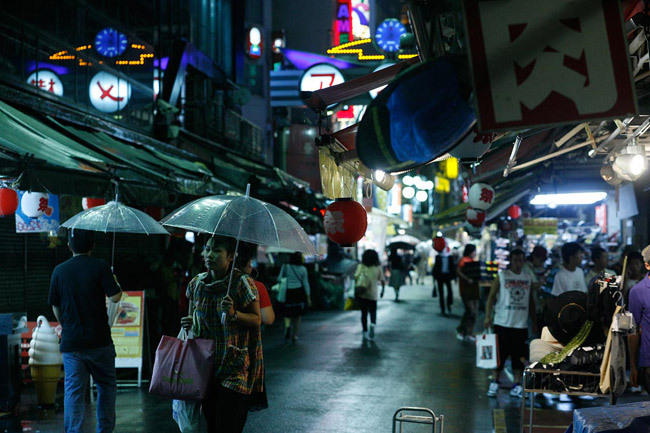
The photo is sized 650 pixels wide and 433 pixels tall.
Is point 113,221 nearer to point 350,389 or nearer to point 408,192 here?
point 350,389

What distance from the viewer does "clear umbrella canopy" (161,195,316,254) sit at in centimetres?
576

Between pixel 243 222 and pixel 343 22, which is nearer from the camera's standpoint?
pixel 243 222

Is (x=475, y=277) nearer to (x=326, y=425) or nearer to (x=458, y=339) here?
(x=458, y=339)

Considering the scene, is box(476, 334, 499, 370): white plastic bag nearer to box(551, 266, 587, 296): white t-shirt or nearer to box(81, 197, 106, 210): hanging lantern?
box(551, 266, 587, 296): white t-shirt

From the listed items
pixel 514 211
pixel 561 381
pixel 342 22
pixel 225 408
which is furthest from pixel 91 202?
pixel 342 22

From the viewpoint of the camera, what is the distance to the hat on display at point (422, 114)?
3541 millimetres

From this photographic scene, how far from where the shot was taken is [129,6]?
1673 cm

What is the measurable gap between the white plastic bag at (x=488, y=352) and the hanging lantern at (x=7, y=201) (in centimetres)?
651

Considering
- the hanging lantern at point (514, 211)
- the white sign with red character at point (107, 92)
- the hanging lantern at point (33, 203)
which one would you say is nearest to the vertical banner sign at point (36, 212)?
the hanging lantern at point (33, 203)

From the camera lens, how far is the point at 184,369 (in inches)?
215

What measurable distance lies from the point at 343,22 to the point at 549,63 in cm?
2368

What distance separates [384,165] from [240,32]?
22.4 meters

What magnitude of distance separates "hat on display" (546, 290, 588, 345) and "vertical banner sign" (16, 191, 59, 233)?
6.41m

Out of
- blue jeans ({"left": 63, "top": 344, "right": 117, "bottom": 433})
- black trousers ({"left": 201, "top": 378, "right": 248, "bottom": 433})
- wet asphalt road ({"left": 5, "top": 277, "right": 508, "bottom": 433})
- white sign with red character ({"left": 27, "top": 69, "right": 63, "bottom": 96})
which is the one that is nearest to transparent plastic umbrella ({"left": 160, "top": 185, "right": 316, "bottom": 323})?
black trousers ({"left": 201, "top": 378, "right": 248, "bottom": 433})
